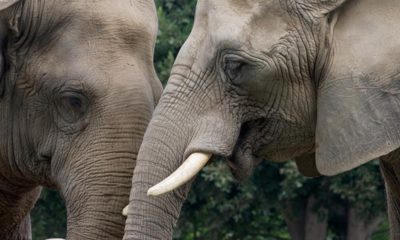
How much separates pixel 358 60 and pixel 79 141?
6.84ft

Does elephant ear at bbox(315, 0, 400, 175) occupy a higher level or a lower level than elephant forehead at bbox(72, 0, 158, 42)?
higher

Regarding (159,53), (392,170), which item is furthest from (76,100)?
(159,53)

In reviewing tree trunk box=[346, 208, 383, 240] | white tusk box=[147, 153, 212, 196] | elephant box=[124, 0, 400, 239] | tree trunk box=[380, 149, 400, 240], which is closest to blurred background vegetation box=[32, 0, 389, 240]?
tree trunk box=[346, 208, 383, 240]

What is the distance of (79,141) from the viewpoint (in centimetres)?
923

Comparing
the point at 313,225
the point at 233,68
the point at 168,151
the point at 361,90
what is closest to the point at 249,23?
the point at 233,68

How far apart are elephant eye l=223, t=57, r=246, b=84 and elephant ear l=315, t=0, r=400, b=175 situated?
1.42ft

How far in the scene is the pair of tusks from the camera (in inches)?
305

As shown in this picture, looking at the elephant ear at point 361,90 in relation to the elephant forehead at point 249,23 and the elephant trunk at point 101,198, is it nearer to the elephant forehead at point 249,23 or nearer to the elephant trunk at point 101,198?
the elephant forehead at point 249,23

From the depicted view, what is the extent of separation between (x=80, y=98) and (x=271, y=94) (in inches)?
61.9

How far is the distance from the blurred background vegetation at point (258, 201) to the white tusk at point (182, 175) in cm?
914

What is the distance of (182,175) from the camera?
25.6 feet

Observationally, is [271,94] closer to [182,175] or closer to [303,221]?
[182,175]

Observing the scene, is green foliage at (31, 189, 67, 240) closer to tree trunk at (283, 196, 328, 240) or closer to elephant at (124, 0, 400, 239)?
tree trunk at (283, 196, 328, 240)

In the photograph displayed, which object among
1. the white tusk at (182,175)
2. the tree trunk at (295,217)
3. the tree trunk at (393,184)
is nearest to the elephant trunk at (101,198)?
the white tusk at (182,175)
